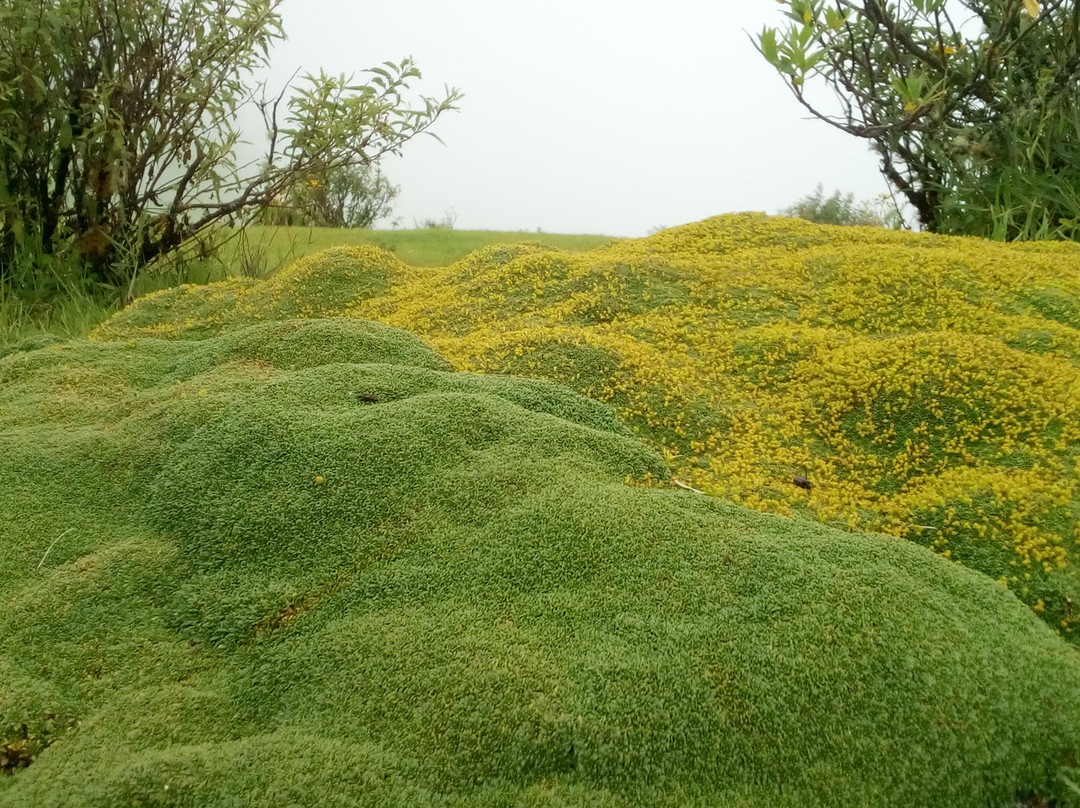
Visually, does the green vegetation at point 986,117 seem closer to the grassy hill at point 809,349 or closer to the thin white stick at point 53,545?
the grassy hill at point 809,349

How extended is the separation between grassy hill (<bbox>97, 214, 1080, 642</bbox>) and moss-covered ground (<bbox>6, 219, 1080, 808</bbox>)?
16 cm

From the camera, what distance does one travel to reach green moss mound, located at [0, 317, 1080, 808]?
4.39 feet

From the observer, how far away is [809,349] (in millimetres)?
2879

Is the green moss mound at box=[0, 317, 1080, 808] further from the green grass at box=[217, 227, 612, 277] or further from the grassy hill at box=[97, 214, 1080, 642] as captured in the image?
the green grass at box=[217, 227, 612, 277]

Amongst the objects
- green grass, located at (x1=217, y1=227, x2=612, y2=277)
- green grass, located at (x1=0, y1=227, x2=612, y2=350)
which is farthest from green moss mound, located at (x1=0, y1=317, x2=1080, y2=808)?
green grass, located at (x1=217, y1=227, x2=612, y2=277)

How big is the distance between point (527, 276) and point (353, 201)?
4.76 m

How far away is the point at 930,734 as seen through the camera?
53.6 inches

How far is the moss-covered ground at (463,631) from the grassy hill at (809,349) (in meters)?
0.16

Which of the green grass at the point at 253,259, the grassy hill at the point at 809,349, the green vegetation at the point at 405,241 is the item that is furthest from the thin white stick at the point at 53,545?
the green vegetation at the point at 405,241

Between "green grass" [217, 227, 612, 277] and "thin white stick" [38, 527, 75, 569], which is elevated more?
"green grass" [217, 227, 612, 277]

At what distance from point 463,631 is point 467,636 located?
0.07 feet

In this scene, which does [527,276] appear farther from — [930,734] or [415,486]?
[930,734]

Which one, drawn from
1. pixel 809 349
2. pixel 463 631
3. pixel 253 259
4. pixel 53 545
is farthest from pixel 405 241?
pixel 463 631

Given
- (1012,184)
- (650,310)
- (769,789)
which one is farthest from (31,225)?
(1012,184)
